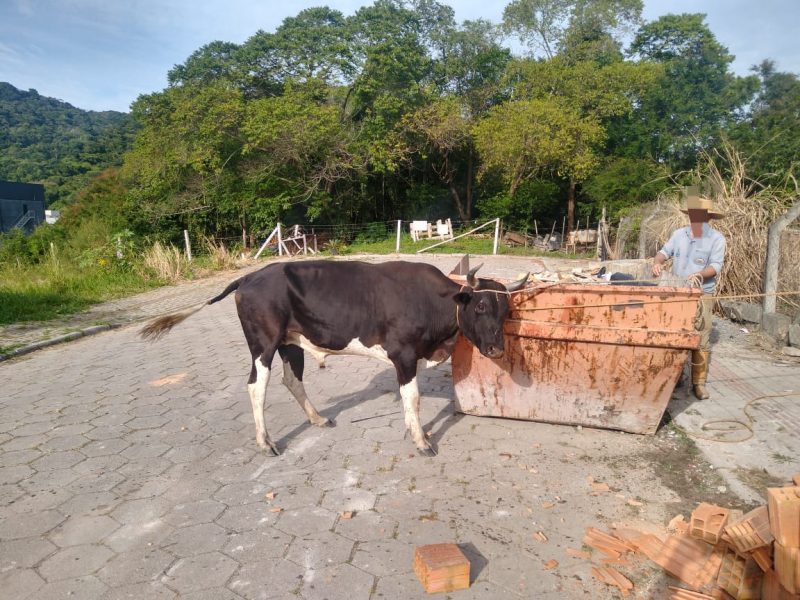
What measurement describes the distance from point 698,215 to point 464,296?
107 inches

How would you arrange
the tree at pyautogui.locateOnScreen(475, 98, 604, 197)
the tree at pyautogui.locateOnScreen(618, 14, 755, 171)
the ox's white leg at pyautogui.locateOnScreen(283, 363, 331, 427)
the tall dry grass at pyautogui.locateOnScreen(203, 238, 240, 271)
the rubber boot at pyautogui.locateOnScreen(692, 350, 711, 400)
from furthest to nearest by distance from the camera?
1. the tree at pyautogui.locateOnScreen(618, 14, 755, 171)
2. the tree at pyautogui.locateOnScreen(475, 98, 604, 197)
3. the tall dry grass at pyautogui.locateOnScreen(203, 238, 240, 271)
4. the rubber boot at pyautogui.locateOnScreen(692, 350, 711, 400)
5. the ox's white leg at pyautogui.locateOnScreen(283, 363, 331, 427)

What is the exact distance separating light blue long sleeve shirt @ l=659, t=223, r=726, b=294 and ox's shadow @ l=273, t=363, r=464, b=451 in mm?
2644

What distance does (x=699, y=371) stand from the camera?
5285 mm

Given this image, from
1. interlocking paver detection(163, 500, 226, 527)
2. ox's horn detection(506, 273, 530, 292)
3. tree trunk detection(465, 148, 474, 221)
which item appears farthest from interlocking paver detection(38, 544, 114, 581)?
tree trunk detection(465, 148, 474, 221)

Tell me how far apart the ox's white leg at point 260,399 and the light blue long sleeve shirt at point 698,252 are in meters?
4.00

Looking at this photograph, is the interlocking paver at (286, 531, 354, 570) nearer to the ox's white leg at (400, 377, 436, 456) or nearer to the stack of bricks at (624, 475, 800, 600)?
the ox's white leg at (400, 377, 436, 456)

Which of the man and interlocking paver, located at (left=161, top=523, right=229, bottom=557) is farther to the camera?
the man

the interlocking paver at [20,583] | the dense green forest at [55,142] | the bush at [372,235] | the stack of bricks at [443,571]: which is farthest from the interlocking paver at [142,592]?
the dense green forest at [55,142]

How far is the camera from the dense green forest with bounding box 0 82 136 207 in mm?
49575

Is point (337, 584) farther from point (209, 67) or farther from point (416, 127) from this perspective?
point (209, 67)

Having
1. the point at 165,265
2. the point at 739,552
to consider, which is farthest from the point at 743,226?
the point at 165,265

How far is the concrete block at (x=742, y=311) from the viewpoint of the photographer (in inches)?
316

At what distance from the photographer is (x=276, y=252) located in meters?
21.4

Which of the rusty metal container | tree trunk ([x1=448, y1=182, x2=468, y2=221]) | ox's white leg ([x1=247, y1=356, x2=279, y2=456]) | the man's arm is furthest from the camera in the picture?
tree trunk ([x1=448, y1=182, x2=468, y2=221])
